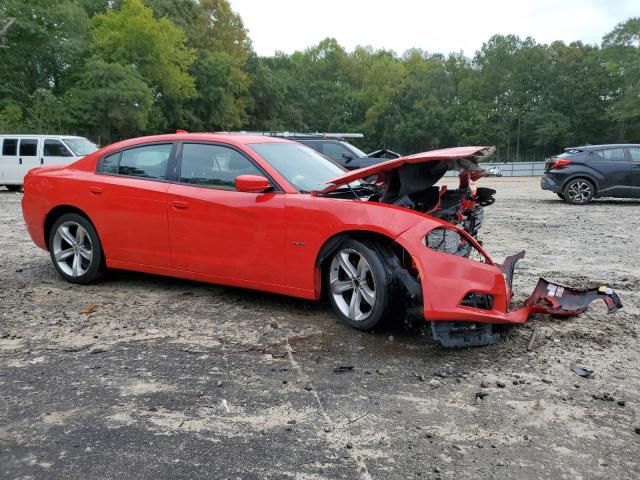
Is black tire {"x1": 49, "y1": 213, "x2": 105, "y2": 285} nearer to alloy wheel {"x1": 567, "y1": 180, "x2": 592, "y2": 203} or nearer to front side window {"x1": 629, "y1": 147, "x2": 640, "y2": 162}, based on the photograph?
alloy wheel {"x1": 567, "y1": 180, "x2": 592, "y2": 203}

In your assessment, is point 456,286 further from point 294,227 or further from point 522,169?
point 522,169

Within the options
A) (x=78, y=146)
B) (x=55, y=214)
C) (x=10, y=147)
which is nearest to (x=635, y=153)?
(x=55, y=214)

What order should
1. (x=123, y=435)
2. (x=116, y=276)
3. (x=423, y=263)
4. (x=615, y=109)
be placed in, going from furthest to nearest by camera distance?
1. (x=615, y=109)
2. (x=116, y=276)
3. (x=423, y=263)
4. (x=123, y=435)

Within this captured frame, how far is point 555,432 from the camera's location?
10.0 ft

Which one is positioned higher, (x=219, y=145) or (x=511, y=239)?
(x=219, y=145)

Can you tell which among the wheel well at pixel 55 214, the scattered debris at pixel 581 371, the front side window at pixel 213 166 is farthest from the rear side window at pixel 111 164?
the scattered debris at pixel 581 371

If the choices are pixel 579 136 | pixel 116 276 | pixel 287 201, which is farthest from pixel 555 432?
pixel 579 136

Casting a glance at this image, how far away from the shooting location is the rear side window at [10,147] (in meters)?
18.3

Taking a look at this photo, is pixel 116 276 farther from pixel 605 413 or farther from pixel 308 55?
pixel 308 55

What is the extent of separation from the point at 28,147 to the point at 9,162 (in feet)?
2.92

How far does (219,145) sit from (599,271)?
439 centimetres

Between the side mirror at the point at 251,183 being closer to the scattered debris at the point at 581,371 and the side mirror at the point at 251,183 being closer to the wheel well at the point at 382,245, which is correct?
the wheel well at the point at 382,245

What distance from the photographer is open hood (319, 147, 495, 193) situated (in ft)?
14.8

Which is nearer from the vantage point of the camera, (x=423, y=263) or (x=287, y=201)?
(x=423, y=263)
